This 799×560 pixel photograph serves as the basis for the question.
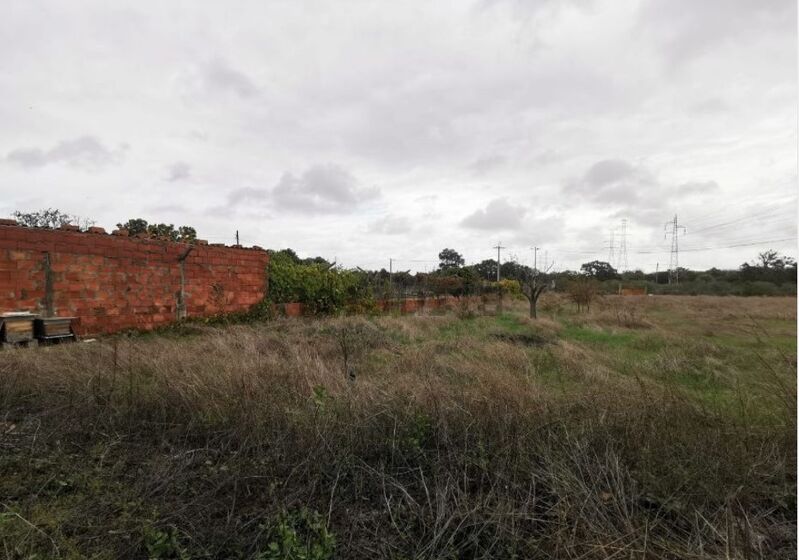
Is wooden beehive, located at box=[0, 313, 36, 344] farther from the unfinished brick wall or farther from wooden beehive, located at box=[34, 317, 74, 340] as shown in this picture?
the unfinished brick wall

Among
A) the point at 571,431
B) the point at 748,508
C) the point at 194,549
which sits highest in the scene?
the point at 571,431

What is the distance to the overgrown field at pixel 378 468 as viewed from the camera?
2.08 metres

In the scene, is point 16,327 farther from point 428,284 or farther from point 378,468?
point 428,284

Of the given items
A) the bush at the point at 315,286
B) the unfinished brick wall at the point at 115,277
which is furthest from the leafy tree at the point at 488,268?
the unfinished brick wall at the point at 115,277

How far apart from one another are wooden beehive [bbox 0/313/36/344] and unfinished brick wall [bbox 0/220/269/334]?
0.65 m

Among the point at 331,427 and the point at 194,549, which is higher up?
the point at 331,427

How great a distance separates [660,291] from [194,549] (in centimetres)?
4438

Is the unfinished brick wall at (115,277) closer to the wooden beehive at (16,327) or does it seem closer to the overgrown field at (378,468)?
the wooden beehive at (16,327)

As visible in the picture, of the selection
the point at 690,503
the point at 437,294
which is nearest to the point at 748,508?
the point at 690,503

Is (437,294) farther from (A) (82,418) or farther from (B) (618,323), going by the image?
(A) (82,418)

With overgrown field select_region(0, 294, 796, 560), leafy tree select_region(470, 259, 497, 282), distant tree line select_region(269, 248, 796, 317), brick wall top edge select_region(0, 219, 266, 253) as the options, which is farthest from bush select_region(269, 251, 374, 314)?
leafy tree select_region(470, 259, 497, 282)

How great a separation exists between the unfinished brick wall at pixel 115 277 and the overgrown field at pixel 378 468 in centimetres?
445

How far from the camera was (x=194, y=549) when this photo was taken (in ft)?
6.81

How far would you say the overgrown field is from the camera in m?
2.08
